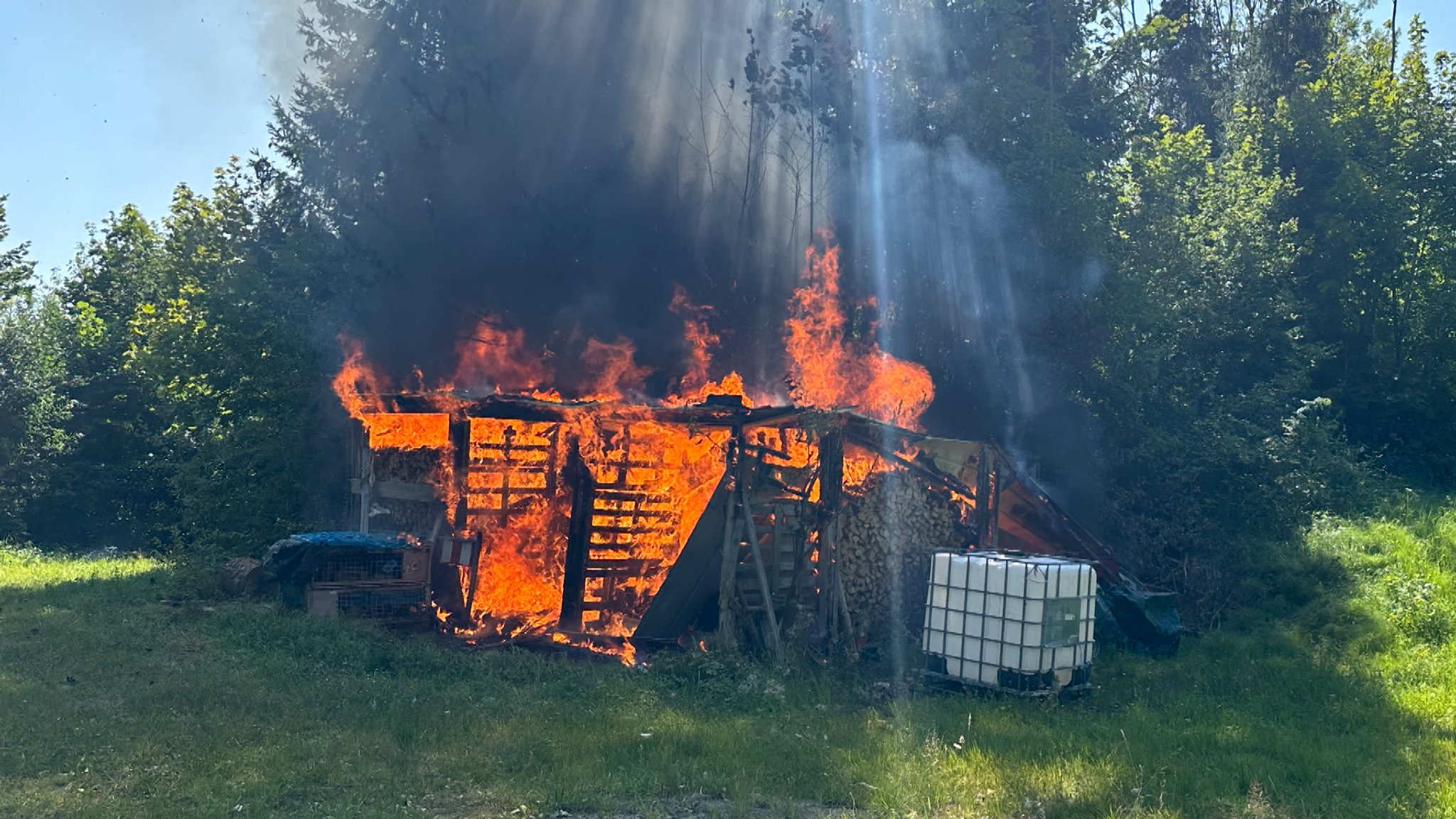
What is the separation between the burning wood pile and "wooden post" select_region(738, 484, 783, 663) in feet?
0.08

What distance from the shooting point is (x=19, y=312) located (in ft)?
100

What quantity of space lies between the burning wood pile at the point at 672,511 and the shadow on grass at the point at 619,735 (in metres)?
1.43

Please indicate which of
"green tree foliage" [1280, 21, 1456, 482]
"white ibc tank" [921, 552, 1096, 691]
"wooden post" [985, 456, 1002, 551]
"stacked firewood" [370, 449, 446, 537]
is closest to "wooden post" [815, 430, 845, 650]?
"white ibc tank" [921, 552, 1096, 691]

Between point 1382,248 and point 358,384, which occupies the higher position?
point 1382,248

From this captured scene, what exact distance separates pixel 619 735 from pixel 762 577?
3543mm

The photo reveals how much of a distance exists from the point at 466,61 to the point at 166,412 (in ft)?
44.2

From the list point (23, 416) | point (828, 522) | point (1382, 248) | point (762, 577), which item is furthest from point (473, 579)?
point (1382, 248)

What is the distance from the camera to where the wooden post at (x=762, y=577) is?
12.1 meters

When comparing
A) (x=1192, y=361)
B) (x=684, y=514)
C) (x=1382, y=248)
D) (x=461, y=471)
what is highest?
(x=1382, y=248)

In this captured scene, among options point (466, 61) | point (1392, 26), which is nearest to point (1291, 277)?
point (1392, 26)

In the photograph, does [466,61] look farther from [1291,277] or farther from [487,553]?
[1291,277]

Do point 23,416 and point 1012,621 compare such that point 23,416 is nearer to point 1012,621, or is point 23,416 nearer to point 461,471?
point 461,471

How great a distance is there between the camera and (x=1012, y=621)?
1112 centimetres

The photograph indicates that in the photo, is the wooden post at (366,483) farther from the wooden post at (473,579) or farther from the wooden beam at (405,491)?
the wooden post at (473,579)
